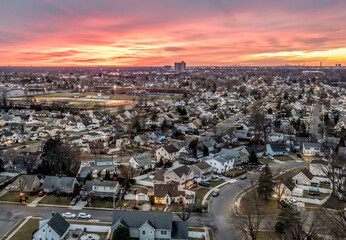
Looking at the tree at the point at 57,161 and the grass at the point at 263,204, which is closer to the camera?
the grass at the point at 263,204

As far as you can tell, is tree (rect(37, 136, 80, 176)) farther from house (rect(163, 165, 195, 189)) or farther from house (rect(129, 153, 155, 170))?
house (rect(163, 165, 195, 189))

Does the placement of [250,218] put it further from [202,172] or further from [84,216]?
[84,216]

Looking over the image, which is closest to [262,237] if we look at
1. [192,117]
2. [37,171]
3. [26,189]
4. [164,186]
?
[164,186]

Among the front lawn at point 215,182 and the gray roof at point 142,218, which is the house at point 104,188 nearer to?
the gray roof at point 142,218

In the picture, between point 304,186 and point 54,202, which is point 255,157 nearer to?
point 304,186

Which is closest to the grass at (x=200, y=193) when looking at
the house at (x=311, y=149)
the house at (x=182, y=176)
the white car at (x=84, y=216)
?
the house at (x=182, y=176)
